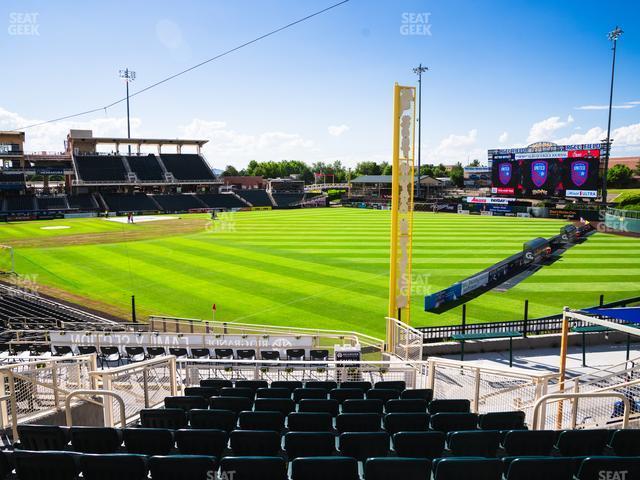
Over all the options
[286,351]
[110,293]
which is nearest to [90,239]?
[110,293]

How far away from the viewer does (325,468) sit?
473 centimetres

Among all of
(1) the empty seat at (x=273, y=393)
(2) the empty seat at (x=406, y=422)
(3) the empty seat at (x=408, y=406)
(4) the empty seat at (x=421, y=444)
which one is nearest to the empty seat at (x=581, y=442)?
(4) the empty seat at (x=421, y=444)

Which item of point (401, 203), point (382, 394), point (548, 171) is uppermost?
point (548, 171)

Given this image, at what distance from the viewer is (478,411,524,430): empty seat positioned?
6727mm

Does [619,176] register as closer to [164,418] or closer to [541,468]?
[541,468]

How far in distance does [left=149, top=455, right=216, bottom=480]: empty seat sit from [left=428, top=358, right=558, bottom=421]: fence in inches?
198

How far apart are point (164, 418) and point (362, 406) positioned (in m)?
3.00

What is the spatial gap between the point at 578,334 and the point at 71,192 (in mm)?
85502

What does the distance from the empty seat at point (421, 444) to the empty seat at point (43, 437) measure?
405 centimetres

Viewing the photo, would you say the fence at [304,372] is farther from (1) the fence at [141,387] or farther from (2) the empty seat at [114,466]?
(2) the empty seat at [114,466]

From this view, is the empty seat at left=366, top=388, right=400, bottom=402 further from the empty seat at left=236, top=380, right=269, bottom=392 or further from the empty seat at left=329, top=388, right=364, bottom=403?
the empty seat at left=236, top=380, right=269, bottom=392

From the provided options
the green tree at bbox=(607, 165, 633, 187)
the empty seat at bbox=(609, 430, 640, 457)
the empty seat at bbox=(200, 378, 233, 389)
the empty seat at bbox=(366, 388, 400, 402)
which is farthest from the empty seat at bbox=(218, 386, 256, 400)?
the green tree at bbox=(607, 165, 633, 187)

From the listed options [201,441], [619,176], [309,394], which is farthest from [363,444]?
[619,176]

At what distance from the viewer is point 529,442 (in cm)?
566
